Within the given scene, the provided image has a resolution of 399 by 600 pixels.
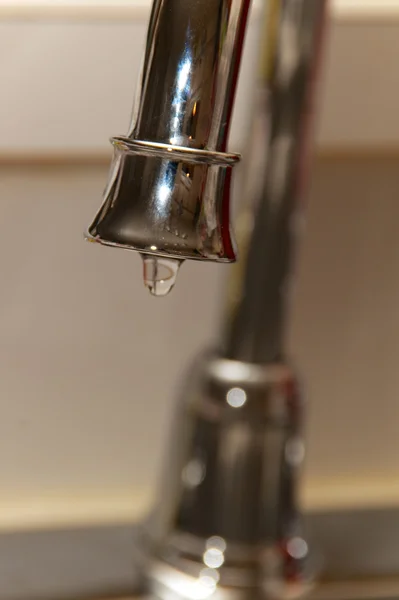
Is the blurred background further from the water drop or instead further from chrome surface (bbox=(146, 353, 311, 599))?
the water drop

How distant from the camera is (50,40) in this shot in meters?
0.48

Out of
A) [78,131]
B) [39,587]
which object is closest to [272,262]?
[78,131]

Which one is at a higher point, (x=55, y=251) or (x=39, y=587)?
(x=55, y=251)

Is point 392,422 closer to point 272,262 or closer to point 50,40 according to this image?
point 272,262

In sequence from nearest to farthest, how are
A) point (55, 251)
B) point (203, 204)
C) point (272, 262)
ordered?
point (203, 204), point (272, 262), point (55, 251)

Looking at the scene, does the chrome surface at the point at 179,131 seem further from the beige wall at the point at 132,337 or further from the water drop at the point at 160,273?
the beige wall at the point at 132,337

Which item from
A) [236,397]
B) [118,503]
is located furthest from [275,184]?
[118,503]

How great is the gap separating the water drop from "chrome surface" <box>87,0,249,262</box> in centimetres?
2

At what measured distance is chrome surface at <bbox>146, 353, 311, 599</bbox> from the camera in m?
0.43

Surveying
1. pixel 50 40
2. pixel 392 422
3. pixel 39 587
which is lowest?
pixel 39 587

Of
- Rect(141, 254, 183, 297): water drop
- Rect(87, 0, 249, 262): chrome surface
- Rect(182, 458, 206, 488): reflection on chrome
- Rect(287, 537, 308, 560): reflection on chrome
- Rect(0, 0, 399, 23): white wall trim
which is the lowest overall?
Rect(287, 537, 308, 560): reflection on chrome

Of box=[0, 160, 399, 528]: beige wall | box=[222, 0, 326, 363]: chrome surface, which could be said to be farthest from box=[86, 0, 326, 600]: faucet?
box=[0, 160, 399, 528]: beige wall

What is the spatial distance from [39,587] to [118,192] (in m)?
0.38

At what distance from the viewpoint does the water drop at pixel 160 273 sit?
0.80 ft
